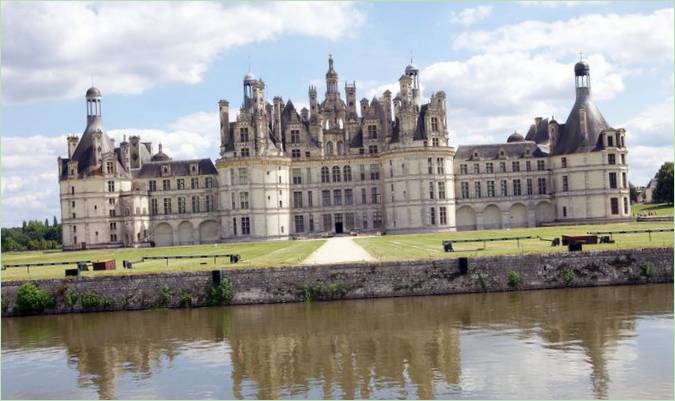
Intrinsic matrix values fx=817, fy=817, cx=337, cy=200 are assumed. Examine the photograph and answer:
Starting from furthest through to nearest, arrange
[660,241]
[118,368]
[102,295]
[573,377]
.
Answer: [660,241] < [102,295] < [118,368] < [573,377]

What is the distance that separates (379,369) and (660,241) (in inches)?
1024

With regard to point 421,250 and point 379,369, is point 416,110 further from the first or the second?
point 379,369

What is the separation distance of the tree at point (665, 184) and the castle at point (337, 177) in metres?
21.7

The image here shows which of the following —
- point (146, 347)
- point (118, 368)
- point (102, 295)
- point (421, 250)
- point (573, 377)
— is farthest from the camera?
point (421, 250)

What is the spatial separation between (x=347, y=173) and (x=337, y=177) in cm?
108

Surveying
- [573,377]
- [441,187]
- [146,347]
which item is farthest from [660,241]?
[441,187]

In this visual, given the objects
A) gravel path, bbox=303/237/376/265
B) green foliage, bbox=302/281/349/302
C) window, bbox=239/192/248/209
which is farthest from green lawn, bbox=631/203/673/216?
→ green foliage, bbox=302/281/349/302

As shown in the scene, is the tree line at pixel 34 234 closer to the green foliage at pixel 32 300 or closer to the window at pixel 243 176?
the window at pixel 243 176

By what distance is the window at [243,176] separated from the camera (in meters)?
77.2

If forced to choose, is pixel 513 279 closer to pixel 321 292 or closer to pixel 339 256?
pixel 321 292

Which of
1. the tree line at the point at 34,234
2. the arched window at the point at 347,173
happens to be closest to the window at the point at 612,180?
the arched window at the point at 347,173

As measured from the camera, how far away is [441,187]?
7662 centimetres

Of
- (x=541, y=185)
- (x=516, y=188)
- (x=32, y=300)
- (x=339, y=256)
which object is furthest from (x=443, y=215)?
(x=32, y=300)

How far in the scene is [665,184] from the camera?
320 feet
